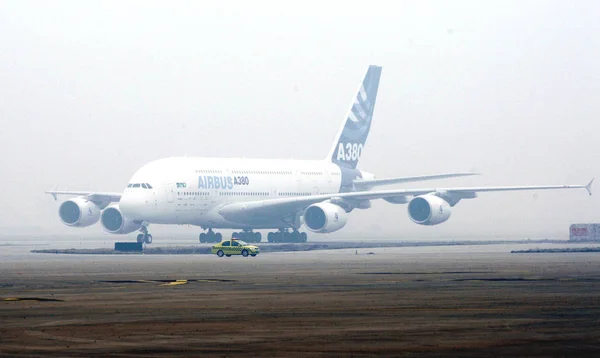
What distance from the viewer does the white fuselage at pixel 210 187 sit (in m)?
75.0

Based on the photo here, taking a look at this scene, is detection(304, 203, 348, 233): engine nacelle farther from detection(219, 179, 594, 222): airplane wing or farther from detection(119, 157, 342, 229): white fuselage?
detection(119, 157, 342, 229): white fuselage

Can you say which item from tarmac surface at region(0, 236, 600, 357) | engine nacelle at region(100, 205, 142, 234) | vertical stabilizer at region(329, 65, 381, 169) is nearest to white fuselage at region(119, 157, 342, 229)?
vertical stabilizer at region(329, 65, 381, 169)

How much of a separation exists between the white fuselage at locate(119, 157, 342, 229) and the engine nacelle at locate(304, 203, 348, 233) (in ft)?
22.0

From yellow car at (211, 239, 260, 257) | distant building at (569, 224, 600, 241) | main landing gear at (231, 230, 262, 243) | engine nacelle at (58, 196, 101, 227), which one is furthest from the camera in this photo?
distant building at (569, 224, 600, 241)

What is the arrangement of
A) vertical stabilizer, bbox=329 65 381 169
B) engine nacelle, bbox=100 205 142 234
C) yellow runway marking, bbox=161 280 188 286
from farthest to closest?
vertical stabilizer, bbox=329 65 381 169
engine nacelle, bbox=100 205 142 234
yellow runway marking, bbox=161 280 188 286

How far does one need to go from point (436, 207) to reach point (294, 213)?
10999mm

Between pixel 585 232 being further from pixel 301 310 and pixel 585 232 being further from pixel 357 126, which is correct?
pixel 301 310

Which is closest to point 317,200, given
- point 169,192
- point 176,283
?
point 169,192

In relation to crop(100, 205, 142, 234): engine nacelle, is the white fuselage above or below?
above

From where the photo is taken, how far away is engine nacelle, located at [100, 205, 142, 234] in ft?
264

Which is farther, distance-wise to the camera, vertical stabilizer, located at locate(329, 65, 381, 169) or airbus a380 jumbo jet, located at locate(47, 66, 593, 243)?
vertical stabilizer, located at locate(329, 65, 381, 169)

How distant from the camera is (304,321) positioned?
24.1 meters

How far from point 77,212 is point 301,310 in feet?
189

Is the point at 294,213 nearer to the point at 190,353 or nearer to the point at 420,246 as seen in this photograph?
the point at 420,246
